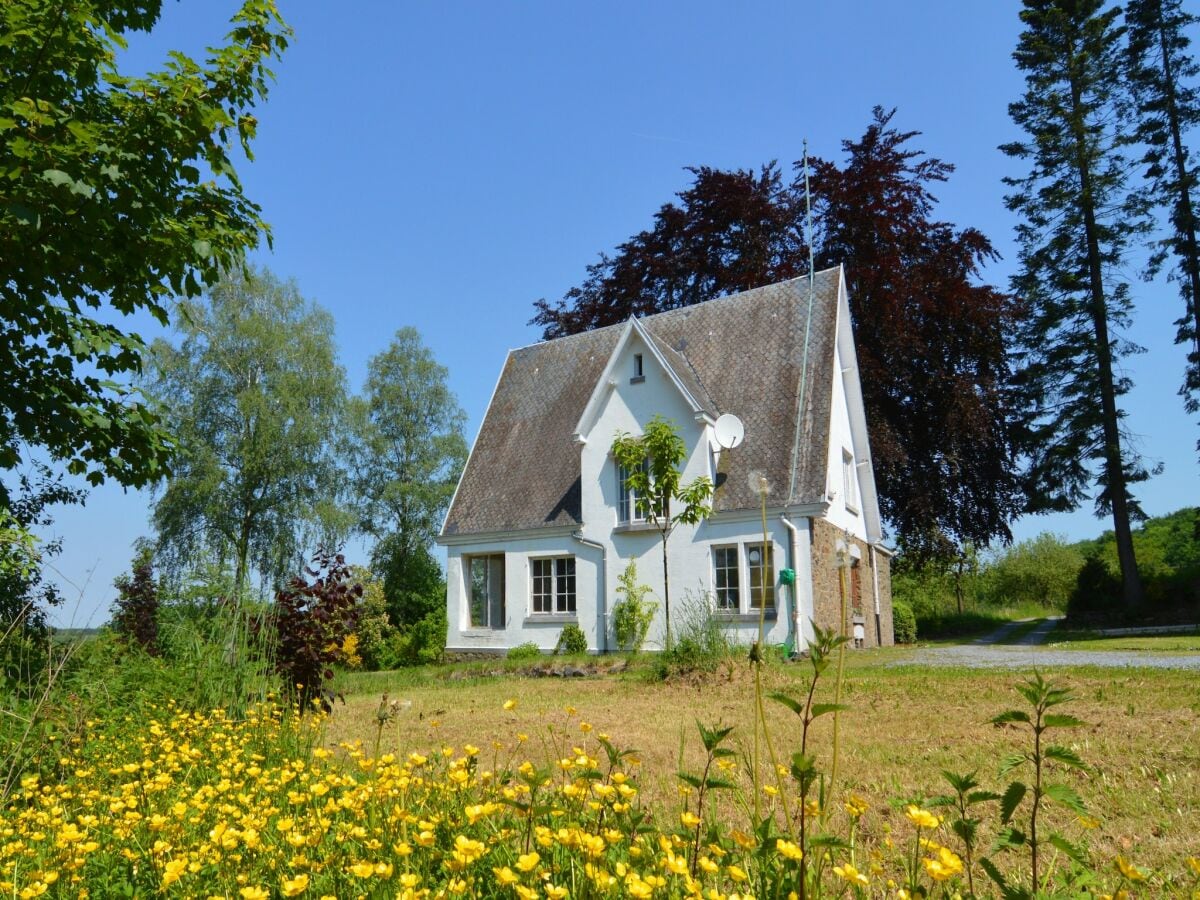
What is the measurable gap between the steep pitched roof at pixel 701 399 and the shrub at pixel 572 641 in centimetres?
231

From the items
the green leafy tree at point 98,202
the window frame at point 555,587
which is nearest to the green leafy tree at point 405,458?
the window frame at point 555,587

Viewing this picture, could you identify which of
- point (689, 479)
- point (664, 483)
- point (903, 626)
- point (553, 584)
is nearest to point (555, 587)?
point (553, 584)

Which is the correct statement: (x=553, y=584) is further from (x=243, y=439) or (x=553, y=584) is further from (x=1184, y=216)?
(x=1184, y=216)

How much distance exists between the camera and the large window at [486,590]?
66.1ft

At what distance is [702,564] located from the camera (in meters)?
16.2

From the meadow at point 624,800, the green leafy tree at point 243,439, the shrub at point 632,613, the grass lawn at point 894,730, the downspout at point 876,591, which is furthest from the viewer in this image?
the green leafy tree at point 243,439

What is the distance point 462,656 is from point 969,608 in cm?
2776

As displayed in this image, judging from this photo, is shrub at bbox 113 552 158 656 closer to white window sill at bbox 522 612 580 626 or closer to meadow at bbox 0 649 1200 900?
meadow at bbox 0 649 1200 900

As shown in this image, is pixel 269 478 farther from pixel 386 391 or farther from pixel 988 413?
Answer: pixel 988 413

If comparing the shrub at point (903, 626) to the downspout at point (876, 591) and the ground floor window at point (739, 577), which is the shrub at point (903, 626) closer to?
the downspout at point (876, 591)

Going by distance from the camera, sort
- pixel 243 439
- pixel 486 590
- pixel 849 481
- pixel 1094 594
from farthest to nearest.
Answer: pixel 243 439 < pixel 1094 594 < pixel 486 590 < pixel 849 481

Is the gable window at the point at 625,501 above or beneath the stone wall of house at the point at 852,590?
above

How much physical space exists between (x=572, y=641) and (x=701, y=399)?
18.4ft

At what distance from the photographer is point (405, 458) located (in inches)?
1220
